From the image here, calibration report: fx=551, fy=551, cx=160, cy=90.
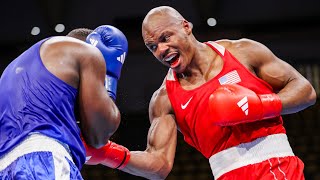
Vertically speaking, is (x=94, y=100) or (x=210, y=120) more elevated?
(x=94, y=100)

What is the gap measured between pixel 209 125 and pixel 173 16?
70cm

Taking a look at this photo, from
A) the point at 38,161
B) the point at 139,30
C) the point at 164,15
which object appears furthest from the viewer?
the point at 139,30

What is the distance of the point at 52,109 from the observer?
80.6 inches

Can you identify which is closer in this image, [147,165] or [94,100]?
[94,100]

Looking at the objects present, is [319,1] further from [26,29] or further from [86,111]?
[86,111]

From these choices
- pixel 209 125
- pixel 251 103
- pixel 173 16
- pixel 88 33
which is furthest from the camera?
pixel 173 16

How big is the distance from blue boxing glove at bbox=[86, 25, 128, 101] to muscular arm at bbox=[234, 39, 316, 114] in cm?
84

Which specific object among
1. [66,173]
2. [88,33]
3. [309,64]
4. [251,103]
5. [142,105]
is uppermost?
[88,33]

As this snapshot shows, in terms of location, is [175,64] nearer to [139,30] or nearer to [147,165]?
[147,165]

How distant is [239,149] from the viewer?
2906mm

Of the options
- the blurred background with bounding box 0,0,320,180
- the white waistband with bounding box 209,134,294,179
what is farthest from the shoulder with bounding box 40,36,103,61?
the blurred background with bounding box 0,0,320,180

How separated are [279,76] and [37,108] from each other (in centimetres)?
148

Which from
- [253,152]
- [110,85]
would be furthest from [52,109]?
[253,152]

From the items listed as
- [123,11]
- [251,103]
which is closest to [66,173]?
[251,103]
